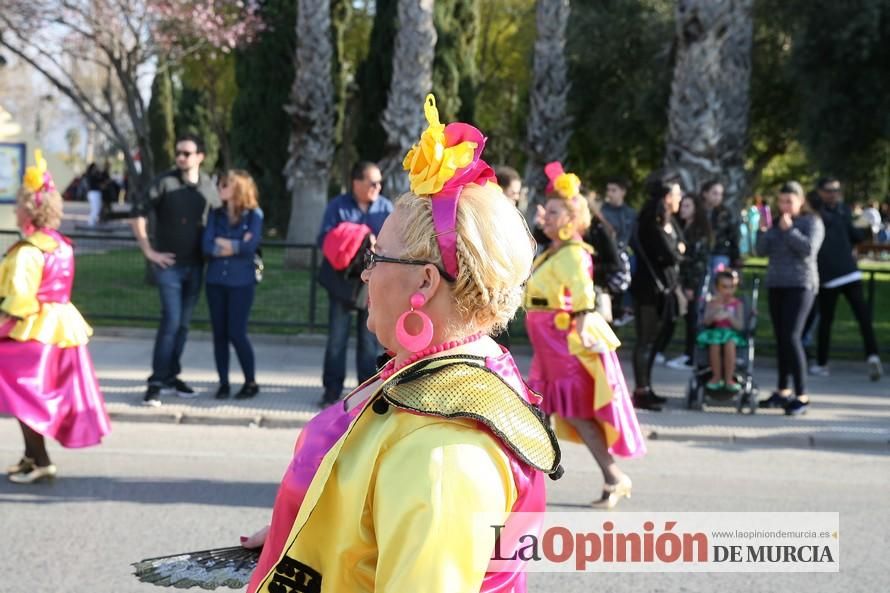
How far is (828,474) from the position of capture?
773 cm

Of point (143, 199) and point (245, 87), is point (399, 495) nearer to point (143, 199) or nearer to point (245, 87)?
point (143, 199)

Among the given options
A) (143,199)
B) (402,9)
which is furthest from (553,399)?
(402,9)

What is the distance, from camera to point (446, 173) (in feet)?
7.13

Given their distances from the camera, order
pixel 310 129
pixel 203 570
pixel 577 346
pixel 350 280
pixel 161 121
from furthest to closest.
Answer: pixel 161 121
pixel 310 129
pixel 350 280
pixel 577 346
pixel 203 570

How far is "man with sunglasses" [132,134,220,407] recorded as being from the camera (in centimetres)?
916

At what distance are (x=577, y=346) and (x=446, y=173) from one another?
14.4 feet

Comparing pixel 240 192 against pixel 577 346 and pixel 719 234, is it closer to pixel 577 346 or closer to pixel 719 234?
pixel 577 346

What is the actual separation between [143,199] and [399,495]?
7.65 m

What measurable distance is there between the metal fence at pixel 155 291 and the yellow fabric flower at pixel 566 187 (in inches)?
259

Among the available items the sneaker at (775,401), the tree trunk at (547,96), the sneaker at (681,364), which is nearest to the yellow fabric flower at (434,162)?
the sneaker at (775,401)

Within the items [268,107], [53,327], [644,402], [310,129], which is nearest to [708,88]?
[644,402]

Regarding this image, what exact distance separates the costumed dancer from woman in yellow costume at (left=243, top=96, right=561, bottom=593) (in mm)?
4622

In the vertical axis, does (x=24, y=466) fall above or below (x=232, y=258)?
below

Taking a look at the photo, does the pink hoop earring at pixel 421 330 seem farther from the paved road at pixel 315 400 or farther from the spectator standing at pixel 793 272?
the spectator standing at pixel 793 272
